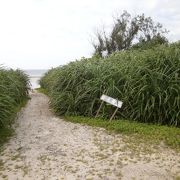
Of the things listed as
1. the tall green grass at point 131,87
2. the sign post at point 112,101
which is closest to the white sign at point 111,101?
the sign post at point 112,101

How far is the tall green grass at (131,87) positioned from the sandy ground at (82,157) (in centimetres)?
103

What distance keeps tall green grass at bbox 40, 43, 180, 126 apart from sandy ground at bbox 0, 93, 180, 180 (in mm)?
1029

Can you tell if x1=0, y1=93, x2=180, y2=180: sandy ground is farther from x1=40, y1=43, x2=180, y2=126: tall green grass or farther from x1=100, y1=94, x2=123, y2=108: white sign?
x1=40, y1=43, x2=180, y2=126: tall green grass

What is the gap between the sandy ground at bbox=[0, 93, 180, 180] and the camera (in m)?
3.99

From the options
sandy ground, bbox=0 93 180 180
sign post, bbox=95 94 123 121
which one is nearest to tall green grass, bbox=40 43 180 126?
sign post, bbox=95 94 123 121

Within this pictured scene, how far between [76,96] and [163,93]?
6.37ft

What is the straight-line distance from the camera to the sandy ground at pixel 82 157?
399 centimetres

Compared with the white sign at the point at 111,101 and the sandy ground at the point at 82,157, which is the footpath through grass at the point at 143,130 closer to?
the sandy ground at the point at 82,157

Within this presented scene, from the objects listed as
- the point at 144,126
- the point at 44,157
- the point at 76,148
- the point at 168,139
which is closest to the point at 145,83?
the point at 144,126

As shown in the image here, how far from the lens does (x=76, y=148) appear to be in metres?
4.92

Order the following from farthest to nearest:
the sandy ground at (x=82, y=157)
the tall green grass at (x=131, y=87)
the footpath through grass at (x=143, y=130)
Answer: the tall green grass at (x=131, y=87) < the footpath through grass at (x=143, y=130) < the sandy ground at (x=82, y=157)

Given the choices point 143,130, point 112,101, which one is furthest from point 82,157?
point 112,101

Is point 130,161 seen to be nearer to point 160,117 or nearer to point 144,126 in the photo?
point 144,126

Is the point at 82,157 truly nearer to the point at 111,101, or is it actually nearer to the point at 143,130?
the point at 143,130
